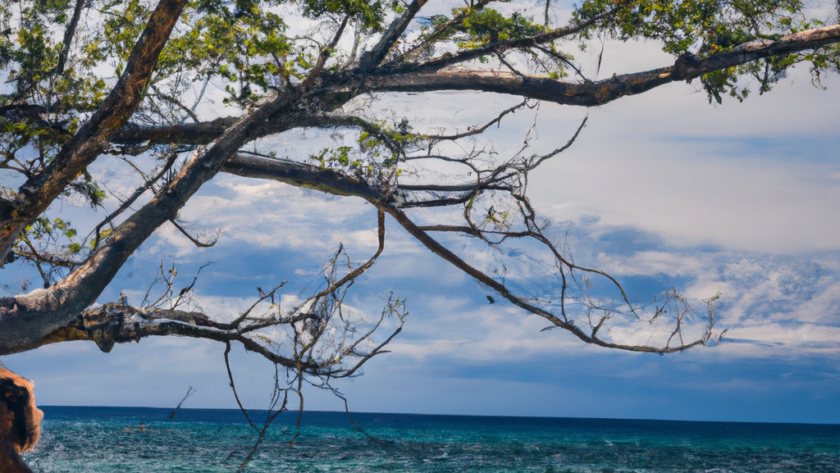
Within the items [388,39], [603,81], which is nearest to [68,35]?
[388,39]

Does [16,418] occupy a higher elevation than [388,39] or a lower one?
lower

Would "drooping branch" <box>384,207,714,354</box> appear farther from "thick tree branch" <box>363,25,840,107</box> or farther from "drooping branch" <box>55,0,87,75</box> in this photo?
"drooping branch" <box>55,0,87,75</box>

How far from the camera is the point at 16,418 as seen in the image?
6.25 meters

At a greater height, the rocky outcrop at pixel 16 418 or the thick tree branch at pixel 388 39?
the thick tree branch at pixel 388 39

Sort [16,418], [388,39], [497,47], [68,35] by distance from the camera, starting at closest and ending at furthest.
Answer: [16,418] → [388,39] → [497,47] → [68,35]

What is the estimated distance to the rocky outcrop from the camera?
5812 millimetres

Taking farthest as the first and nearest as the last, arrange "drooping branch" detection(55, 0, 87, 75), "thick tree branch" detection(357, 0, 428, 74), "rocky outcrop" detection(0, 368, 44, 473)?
"drooping branch" detection(55, 0, 87, 75) → "thick tree branch" detection(357, 0, 428, 74) → "rocky outcrop" detection(0, 368, 44, 473)

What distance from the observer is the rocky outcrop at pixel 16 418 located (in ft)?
19.1

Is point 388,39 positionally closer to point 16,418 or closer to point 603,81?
point 603,81

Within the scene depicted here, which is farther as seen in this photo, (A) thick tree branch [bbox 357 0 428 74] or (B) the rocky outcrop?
(A) thick tree branch [bbox 357 0 428 74]

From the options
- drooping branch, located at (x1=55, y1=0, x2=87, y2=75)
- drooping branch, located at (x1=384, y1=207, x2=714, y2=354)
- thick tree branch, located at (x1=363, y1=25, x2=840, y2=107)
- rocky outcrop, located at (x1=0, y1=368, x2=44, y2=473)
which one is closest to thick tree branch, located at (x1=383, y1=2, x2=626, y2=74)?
Result: thick tree branch, located at (x1=363, y1=25, x2=840, y2=107)

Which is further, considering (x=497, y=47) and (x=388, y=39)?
(x=497, y=47)

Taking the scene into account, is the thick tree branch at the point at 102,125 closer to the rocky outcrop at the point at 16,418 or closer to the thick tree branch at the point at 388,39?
the rocky outcrop at the point at 16,418

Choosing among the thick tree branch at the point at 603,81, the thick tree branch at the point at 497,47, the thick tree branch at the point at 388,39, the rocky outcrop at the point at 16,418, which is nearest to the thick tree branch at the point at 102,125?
the rocky outcrop at the point at 16,418
